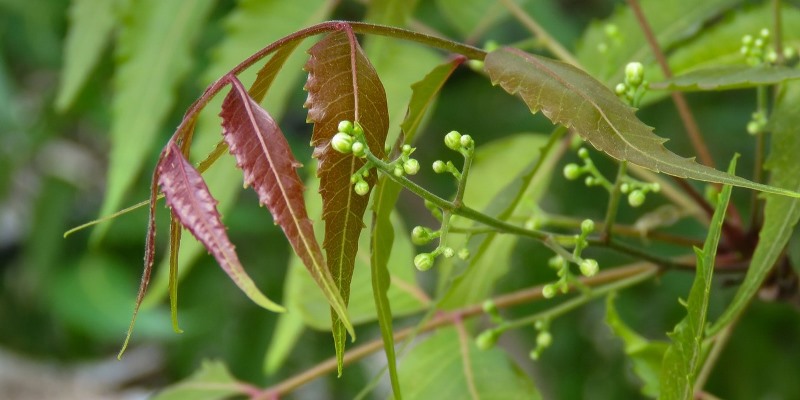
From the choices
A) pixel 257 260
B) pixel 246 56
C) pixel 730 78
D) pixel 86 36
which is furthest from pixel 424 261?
pixel 257 260

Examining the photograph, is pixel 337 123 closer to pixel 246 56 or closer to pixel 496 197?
pixel 496 197

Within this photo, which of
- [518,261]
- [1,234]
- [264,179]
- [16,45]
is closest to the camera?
[264,179]

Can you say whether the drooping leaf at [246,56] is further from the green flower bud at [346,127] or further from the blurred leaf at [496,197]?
Answer: the green flower bud at [346,127]

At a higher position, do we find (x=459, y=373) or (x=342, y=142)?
(x=342, y=142)

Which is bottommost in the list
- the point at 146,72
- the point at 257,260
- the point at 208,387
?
the point at 257,260

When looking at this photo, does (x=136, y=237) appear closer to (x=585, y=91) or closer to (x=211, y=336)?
(x=211, y=336)

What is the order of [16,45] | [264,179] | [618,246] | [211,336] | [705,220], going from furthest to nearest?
[16,45]
[211,336]
[705,220]
[618,246]
[264,179]

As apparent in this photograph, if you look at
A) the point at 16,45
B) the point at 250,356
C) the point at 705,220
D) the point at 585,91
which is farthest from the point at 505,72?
the point at 16,45
